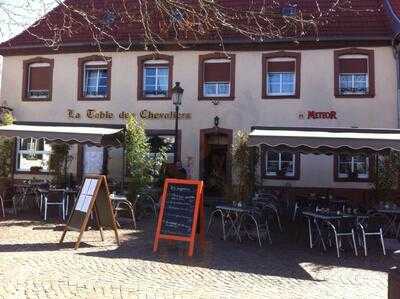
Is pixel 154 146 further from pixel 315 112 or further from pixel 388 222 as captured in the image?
pixel 388 222

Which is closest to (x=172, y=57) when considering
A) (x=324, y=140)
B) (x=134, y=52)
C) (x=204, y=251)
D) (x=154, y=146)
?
(x=134, y=52)

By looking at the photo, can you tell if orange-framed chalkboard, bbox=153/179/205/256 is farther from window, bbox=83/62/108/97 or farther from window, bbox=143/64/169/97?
window, bbox=83/62/108/97

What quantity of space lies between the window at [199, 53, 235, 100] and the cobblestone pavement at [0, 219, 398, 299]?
9.30 meters

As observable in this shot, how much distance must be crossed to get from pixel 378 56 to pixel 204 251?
1139cm

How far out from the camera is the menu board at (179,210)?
31.6ft

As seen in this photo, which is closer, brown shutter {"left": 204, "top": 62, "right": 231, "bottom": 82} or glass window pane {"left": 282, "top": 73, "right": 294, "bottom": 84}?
glass window pane {"left": 282, "top": 73, "right": 294, "bottom": 84}

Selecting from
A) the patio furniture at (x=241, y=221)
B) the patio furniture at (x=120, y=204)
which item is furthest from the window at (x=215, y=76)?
the patio furniture at (x=241, y=221)

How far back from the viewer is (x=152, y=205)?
15.0 m

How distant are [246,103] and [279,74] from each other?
1.50 m

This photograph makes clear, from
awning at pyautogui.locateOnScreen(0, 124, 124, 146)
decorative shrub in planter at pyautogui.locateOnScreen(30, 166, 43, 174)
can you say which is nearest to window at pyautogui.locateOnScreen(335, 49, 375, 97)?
awning at pyautogui.locateOnScreen(0, 124, 124, 146)

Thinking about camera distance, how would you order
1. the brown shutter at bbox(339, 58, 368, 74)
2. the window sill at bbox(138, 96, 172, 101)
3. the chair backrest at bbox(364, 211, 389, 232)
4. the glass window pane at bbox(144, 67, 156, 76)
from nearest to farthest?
the chair backrest at bbox(364, 211, 389, 232)
the brown shutter at bbox(339, 58, 368, 74)
the window sill at bbox(138, 96, 172, 101)
the glass window pane at bbox(144, 67, 156, 76)

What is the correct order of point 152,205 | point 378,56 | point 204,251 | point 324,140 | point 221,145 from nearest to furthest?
1. point 204,251
2. point 324,140
3. point 152,205
4. point 378,56
5. point 221,145

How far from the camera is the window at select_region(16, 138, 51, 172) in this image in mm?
21203

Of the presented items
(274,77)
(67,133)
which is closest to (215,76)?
(274,77)
